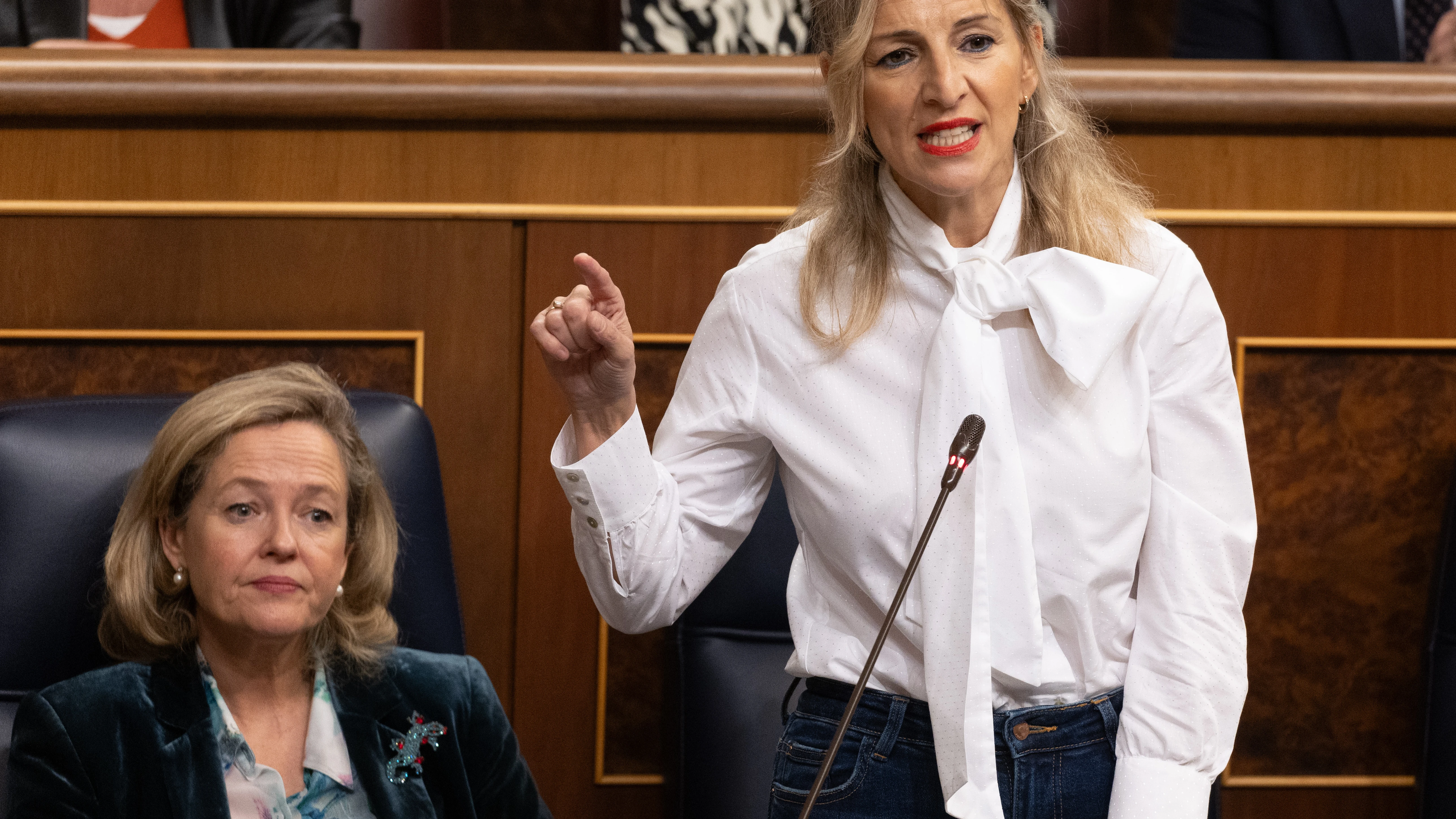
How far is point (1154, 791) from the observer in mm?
960

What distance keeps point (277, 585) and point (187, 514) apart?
124 mm

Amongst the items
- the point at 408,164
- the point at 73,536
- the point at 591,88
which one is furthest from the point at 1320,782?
the point at 73,536

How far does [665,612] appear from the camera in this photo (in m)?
1.10

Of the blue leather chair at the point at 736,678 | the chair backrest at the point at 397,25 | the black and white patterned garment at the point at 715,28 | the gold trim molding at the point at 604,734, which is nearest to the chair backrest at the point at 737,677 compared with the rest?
the blue leather chair at the point at 736,678

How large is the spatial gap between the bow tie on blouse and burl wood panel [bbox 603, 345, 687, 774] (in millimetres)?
752

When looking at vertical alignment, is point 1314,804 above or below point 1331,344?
below

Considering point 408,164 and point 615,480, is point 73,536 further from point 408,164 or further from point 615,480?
point 615,480

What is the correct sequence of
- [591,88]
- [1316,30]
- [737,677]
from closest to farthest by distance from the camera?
[737,677] → [591,88] → [1316,30]

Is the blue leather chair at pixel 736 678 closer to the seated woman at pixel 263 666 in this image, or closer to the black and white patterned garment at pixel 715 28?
the seated woman at pixel 263 666

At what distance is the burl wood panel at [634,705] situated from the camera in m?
1.74

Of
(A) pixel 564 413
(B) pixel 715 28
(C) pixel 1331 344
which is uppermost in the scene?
(B) pixel 715 28

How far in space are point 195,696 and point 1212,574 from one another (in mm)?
955

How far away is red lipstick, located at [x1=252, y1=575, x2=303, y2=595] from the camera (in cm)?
139

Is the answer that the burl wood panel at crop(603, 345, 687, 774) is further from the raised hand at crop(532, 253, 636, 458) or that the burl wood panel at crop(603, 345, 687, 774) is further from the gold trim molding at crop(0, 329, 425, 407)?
the raised hand at crop(532, 253, 636, 458)
